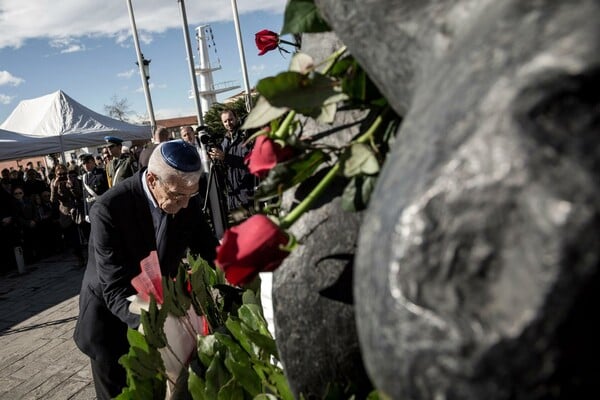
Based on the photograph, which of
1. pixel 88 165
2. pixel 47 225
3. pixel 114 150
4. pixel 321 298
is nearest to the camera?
pixel 321 298

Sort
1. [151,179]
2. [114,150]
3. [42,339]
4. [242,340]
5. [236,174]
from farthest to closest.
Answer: [114,150]
[236,174]
[42,339]
[151,179]
[242,340]

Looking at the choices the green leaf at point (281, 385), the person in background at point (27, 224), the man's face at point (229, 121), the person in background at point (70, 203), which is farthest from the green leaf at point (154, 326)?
the person in background at point (27, 224)

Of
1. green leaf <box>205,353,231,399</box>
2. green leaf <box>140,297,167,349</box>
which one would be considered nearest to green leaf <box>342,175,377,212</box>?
green leaf <box>205,353,231,399</box>

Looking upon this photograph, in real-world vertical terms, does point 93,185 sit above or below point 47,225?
above

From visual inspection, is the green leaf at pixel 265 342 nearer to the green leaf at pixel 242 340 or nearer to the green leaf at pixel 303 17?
the green leaf at pixel 242 340

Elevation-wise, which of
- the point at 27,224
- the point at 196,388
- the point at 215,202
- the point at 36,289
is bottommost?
the point at 36,289

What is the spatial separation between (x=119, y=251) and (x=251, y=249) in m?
2.21

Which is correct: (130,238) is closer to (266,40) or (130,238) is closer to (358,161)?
(266,40)

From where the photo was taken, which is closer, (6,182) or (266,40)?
(266,40)

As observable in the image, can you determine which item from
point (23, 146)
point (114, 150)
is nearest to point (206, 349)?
point (114, 150)

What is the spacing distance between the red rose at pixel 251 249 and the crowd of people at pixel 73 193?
205 inches

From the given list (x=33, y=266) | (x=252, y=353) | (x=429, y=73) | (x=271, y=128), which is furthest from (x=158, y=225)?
(x=33, y=266)

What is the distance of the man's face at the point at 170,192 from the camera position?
2752 millimetres

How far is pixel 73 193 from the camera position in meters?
9.84
